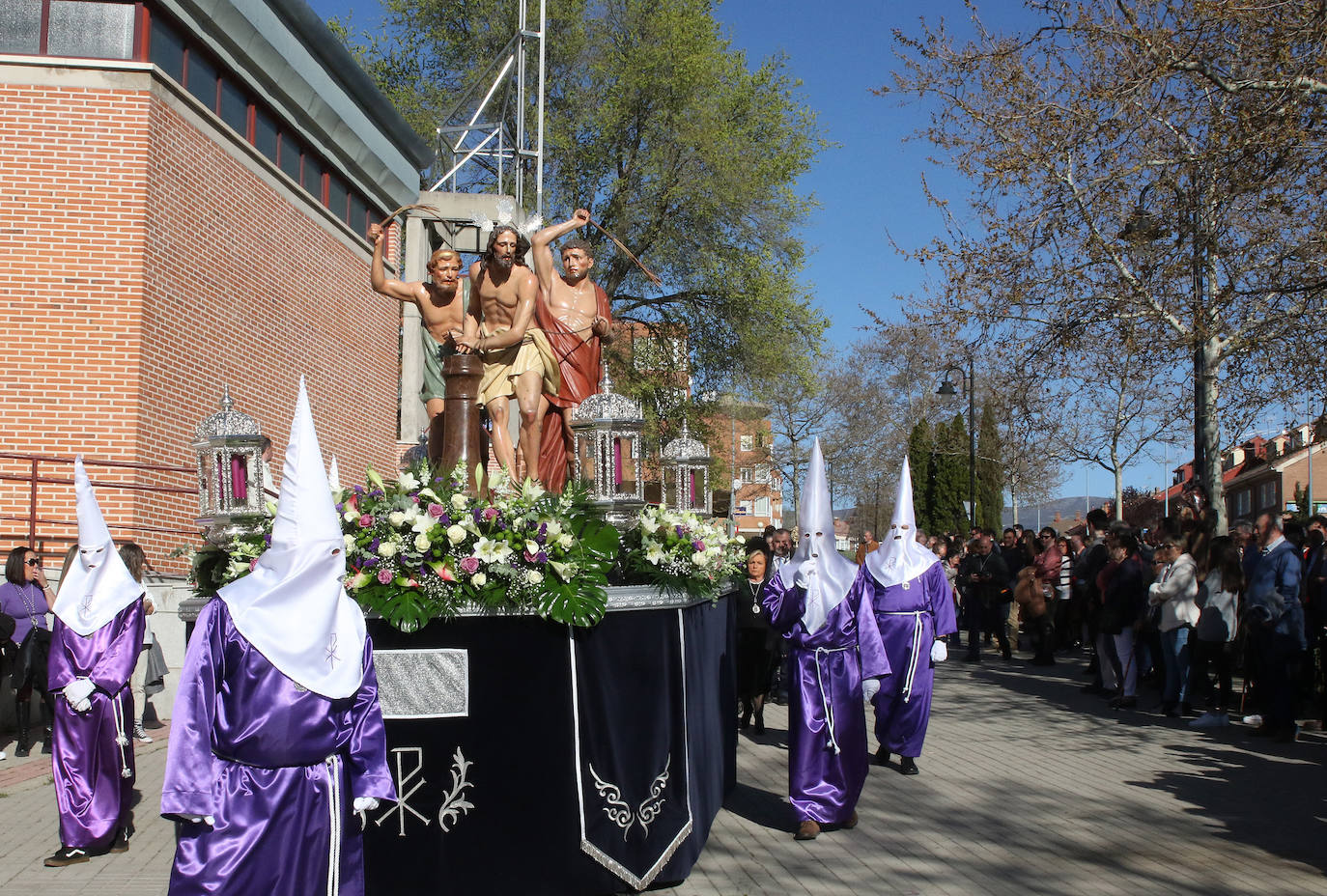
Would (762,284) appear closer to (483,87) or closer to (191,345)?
(483,87)

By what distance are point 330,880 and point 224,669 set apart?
0.89m

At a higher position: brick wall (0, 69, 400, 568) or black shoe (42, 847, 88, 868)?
brick wall (0, 69, 400, 568)

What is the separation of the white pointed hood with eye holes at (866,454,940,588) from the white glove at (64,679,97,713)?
605 centimetres

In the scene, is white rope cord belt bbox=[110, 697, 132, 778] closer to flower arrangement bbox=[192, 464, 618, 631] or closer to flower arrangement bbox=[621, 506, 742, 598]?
Result: flower arrangement bbox=[192, 464, 618, 631]

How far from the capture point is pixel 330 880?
14.9ft

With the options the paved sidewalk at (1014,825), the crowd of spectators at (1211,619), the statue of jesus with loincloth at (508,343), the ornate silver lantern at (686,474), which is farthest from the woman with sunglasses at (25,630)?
the crowd of spectators at (1211,619)

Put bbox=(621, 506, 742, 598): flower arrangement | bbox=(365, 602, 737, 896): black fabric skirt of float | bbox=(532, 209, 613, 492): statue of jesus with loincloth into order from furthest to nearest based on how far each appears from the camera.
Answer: bbox=(532, 209, 613, 492): statue of jesus with loincloth, bbox=(621, 506, 742, 598): flower arrangement, bbox=(365, 602, 737, 896): black fabric skirt of float

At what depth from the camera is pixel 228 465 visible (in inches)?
314

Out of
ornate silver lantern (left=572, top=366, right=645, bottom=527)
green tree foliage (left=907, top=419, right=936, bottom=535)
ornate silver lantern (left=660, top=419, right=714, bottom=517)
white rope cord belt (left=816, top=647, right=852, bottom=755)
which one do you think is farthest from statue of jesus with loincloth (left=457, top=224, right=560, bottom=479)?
green tree foliage (left=907, top=419, right=936, bottom=535)

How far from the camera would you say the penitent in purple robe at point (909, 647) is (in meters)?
10.0

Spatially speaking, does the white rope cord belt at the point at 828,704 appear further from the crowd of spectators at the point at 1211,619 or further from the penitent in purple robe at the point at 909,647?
the crowd of spectators at the point at 1211,619

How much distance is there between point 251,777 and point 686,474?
17.9 ft

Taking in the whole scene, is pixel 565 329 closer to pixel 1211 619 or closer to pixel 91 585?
pixel 91 585

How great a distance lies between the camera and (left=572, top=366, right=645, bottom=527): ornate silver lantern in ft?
26.5
